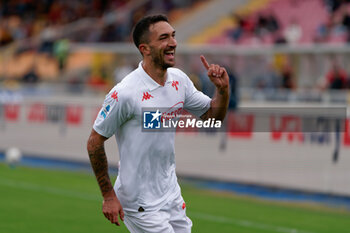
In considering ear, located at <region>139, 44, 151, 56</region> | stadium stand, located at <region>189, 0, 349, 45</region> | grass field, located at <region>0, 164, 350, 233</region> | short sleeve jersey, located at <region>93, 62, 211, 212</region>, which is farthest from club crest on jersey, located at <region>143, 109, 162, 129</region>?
stadium stand, located at <region>189, 0, 349, 45</region>

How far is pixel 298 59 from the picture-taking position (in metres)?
20.7

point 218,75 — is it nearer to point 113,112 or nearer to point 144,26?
point 144,26

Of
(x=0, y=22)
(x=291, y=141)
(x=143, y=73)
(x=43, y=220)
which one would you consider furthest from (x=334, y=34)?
(x=0, y=22)

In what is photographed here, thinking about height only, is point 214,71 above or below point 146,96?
above

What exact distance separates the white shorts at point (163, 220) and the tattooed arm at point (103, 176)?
0.16m

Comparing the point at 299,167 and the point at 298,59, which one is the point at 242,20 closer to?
the point at 298,59

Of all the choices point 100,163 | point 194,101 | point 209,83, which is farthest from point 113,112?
point 209,83

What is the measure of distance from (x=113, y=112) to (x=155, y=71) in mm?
431

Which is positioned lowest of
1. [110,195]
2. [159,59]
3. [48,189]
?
[48,189]

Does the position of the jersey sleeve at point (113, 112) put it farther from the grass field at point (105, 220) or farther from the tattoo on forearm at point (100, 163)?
the grass field at point (105, 220)

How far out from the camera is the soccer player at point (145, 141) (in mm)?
5047

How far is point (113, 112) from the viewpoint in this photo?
4.99 metres

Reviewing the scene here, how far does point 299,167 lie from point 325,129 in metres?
0.82

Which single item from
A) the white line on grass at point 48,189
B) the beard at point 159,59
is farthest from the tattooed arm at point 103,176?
the white line on grass at point 48,189
